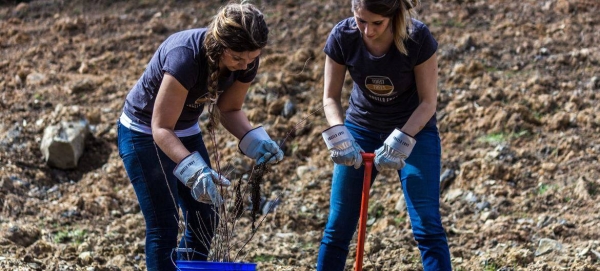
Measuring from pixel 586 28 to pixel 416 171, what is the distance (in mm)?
4387

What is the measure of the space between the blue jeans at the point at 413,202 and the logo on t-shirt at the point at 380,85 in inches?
7.5

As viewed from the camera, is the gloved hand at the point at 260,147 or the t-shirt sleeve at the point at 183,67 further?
the gloved hand at the point at 260,147

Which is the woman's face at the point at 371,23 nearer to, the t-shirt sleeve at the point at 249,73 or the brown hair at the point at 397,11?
the brown hair at the point at 397,11

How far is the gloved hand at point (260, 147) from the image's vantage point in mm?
3523

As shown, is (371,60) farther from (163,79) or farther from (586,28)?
(586,28)

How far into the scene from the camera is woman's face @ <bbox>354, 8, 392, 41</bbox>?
3.43 metres

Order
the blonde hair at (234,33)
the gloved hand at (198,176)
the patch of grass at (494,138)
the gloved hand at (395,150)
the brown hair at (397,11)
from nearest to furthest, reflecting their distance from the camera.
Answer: the blonde hair at (234,33) → the gloved hand at (198,176) → the brown hair at (397,11) → the gloved hand at (395,150) → the patch of grass at (494,138)

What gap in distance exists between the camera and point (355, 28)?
11.8 ft

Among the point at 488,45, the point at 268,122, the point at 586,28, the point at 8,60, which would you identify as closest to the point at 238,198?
the point at 268,122

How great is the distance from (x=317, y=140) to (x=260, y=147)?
3107 mm

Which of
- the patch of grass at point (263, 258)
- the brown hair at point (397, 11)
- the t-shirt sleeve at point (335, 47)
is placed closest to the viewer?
the brown hair at point (397, 11)

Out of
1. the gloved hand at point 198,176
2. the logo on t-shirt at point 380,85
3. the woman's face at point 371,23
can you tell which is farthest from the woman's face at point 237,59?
the logo on t-shirt at point 380,85

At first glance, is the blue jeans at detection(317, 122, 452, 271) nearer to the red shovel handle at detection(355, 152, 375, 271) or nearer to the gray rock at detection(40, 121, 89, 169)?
the red shovel handle at detection(355, 152, 375, 271)

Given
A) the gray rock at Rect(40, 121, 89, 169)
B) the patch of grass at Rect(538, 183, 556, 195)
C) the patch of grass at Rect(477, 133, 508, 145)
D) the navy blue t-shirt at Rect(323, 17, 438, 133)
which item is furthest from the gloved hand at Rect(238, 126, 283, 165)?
the gray rock at Rect(40, 121, 89, 169)
